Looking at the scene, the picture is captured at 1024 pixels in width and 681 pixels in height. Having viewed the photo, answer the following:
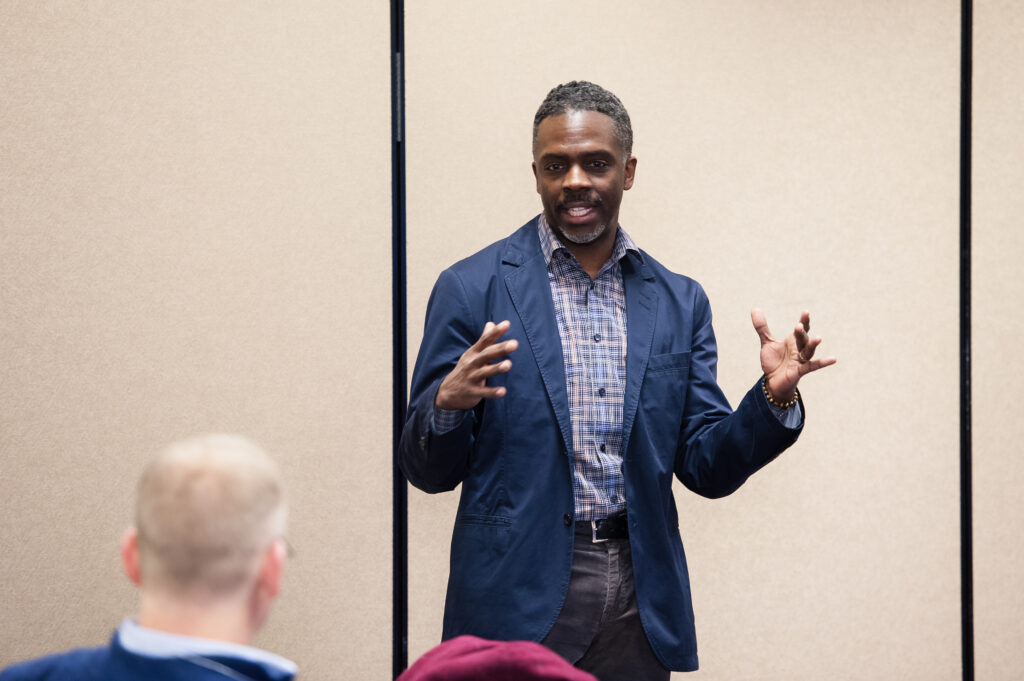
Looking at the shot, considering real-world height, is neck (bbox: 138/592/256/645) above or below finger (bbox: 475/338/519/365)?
below

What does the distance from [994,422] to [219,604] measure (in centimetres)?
260

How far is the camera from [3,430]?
2238 mm

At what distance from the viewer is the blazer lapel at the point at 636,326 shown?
1.74 metres

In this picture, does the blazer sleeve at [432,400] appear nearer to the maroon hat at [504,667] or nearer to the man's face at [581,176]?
the man's face at [581,176]

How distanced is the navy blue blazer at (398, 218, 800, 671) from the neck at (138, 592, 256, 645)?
713 millimetres

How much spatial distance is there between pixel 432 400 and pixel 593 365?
344 millimetres

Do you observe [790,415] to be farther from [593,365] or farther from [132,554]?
[132,554]

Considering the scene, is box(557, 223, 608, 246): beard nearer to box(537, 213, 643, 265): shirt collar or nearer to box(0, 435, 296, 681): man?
box(537, 213, 643, 265): shirt collar

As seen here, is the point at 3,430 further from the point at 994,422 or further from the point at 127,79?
the point at 994,422

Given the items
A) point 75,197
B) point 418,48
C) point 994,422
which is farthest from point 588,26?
→ point 994,422

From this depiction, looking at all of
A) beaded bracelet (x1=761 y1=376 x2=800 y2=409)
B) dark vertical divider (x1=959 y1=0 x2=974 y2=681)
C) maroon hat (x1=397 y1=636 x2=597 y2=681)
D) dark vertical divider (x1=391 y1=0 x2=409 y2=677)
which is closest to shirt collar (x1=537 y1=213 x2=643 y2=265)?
beaded bracelet (x1=761 y1=376 x2=800 y2=409)

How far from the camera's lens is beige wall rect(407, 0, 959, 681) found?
96.7 inches

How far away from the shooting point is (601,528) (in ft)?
5.57

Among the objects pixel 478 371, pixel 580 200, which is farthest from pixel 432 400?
pixel 580 200
